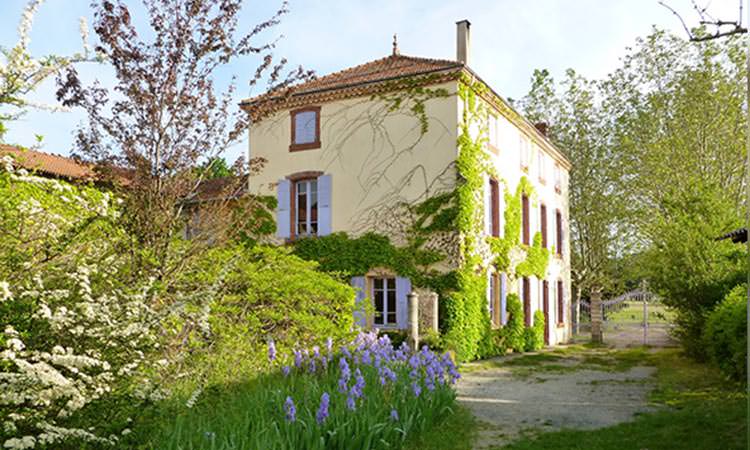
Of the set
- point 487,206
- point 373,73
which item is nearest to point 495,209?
point 487,206

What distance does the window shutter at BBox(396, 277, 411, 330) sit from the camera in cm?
1650

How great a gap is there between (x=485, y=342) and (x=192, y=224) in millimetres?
11421

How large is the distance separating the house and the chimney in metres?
0.04

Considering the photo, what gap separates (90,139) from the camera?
24.9 feet

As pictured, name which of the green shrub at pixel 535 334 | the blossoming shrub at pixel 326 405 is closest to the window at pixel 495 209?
the green shrub at pixel 535 334

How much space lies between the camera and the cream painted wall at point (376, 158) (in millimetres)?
16953

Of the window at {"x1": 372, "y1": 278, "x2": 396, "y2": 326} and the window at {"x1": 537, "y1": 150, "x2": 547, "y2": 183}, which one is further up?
the window at {"x1": 537, "y1": 150, "x2": 547, "y2": 183}

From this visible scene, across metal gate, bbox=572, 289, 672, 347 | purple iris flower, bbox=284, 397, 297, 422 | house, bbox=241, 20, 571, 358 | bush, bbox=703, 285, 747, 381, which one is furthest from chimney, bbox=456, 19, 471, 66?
purple iris flower, bbox=284, 397, 297, 422

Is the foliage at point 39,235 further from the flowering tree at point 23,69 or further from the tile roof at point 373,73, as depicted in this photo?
the tile roof at point 373,73

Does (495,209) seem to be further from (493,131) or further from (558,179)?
(558,179)

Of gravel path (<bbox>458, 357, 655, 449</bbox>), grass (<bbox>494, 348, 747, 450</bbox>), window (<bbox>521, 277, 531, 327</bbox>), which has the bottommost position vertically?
gravel path (<bbox>458, 357, 655, 449</bbox>)

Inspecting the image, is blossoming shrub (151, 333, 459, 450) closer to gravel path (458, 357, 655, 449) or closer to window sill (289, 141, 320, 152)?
gravel path (458, 357, 655, 449)

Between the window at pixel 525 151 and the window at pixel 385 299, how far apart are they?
749 centimetres

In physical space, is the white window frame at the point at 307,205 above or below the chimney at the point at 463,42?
below
